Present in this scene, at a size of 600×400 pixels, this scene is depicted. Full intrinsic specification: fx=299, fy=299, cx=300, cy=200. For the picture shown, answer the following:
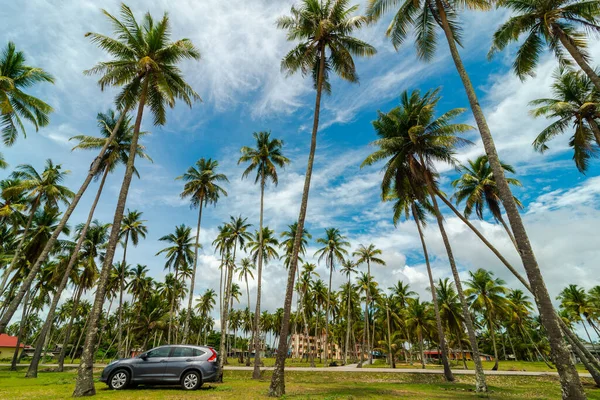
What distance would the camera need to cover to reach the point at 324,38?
16953 mm

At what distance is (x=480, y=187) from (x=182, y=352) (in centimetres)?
2375

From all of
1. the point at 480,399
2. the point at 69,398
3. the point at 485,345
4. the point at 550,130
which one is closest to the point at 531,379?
the point at 480,399

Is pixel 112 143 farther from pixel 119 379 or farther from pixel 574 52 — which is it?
pixel 574 52

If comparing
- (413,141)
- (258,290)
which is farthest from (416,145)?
(258,290)

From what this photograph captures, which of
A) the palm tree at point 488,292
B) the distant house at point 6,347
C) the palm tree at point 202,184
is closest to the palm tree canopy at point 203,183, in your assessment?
the palm tree at point 202,184

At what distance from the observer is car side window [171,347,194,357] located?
12961 millimetres

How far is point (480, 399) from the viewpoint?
1477 centimetres

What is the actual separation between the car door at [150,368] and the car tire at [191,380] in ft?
2.99

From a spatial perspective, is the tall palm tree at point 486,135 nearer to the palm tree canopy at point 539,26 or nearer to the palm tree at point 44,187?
the palm tree canopy at point 539,26

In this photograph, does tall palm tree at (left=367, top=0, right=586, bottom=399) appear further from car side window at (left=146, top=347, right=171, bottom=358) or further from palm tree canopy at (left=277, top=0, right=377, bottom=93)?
car side window at (left=146, top=347, right=171, bottom=358)

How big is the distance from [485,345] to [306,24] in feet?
326

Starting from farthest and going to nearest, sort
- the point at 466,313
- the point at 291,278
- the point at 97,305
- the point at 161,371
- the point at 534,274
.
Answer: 1. the point at 466,313
2. the point at 291,278
3. the point at 161,371
4. the point at 97,305
5. the point at 534,274

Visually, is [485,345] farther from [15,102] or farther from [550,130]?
[15,102]

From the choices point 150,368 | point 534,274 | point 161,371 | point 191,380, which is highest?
point 534,274
